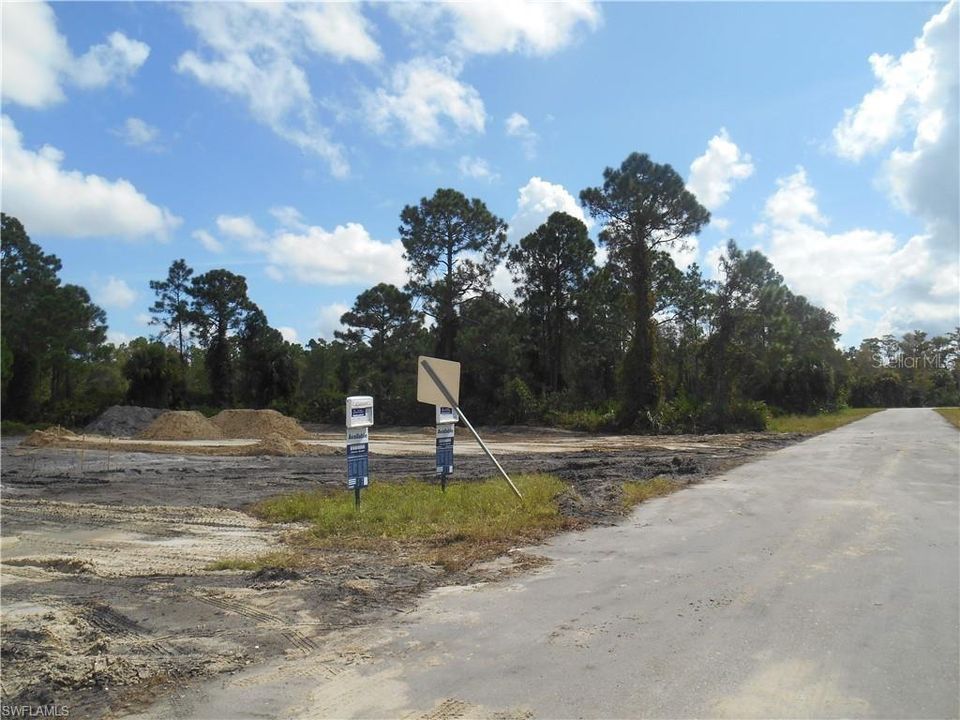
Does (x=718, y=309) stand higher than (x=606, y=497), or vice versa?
(x=718, y=309)

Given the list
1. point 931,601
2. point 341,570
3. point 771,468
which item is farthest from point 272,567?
point 771,468

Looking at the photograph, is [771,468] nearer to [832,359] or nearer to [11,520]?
[11,520]

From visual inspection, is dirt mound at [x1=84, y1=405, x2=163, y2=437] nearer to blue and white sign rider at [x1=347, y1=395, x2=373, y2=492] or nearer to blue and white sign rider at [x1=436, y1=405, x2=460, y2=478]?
blue and white sign rider at [x1=436, y1=405, x2=460, y2=478]

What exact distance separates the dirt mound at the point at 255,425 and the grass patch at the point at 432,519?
30466mm

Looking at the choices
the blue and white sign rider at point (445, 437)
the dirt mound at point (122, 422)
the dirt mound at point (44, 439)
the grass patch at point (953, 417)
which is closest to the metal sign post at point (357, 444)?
the blue and white sign rider at point (445, 437)

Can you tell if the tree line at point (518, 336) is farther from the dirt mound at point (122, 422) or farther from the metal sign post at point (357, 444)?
the metal sign post at point (357, 444)

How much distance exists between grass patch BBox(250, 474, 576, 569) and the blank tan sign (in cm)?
174

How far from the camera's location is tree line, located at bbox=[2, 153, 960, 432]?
43.5 meters

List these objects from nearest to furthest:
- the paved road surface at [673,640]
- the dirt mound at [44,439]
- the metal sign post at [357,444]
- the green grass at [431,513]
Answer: the paved road surface at [673,640] → the green grass at [431,513] → the metal sign post at [357,444] → the dirt mound at [44,439]

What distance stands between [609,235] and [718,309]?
13.2m

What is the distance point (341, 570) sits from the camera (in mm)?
8031

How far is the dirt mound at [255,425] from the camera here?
1724 inches

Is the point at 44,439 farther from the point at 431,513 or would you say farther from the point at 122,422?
the point at 431,513

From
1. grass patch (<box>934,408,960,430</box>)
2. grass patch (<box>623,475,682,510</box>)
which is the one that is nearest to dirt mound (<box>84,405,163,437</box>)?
grass patch (<box>623,475,682,510</box>)
